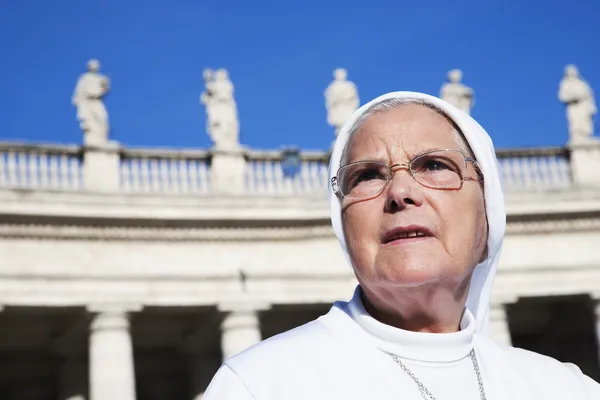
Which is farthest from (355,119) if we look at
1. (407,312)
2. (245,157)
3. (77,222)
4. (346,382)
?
(245,157)

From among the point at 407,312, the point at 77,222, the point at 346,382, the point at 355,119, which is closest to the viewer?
the point at 346,382

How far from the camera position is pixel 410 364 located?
3.90 meters

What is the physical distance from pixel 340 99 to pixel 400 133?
26949 mm

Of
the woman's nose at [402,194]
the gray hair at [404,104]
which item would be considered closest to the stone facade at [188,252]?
the gray hair at [404,104]

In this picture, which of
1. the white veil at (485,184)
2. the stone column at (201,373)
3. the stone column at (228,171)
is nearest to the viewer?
the white veil at (485,184)

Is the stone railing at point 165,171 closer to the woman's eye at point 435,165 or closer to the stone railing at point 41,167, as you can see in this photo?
the stone railing at point 41,167

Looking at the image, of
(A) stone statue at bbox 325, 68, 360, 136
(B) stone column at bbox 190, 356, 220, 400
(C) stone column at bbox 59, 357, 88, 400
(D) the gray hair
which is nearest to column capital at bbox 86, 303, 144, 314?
(C) stone column at bbox 59, 357, 88, 400

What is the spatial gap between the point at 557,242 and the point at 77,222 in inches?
540

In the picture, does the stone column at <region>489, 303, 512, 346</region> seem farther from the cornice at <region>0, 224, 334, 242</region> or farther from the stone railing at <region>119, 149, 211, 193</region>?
the stone railing at <region>119, 149, 211, 193</region>

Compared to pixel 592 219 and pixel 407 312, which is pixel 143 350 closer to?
pixel 592 219

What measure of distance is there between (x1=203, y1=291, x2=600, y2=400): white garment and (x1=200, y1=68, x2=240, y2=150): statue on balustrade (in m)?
25.2

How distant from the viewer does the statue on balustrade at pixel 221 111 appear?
29516mm

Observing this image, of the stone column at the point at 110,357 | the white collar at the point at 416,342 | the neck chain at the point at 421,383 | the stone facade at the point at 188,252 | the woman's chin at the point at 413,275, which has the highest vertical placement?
the stone facade at the point at 188,252

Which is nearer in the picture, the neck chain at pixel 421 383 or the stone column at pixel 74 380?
the neck chain at pixel 421 383
